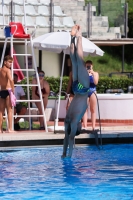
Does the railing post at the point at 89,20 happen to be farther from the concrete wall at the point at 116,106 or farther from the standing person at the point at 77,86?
the standing person at the point at 77,86

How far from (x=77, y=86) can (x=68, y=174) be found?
5.15ft

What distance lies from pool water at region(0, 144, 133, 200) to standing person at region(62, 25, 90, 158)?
666 mm

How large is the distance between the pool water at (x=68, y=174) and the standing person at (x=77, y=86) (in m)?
0.67

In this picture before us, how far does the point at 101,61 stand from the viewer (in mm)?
35500

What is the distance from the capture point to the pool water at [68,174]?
8.80 m

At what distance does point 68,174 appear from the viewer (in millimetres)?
10453

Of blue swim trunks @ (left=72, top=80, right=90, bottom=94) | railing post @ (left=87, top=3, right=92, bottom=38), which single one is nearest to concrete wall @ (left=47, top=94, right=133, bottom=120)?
blue swim trunks @ (left=72, top=80, right=90, bottom=94)

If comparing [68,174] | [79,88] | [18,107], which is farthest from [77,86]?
[18,107]

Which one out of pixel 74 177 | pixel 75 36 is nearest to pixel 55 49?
pixel 75 36

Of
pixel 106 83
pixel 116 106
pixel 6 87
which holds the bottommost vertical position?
pixel 106 83

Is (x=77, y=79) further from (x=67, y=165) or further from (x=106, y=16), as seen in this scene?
(x=106, y=16)

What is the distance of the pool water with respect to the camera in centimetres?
880

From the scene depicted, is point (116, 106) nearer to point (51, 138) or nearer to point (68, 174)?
point (51, 138)

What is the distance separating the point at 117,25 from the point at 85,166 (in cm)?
1573
